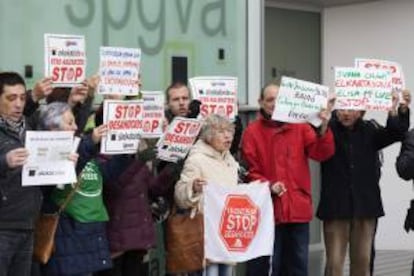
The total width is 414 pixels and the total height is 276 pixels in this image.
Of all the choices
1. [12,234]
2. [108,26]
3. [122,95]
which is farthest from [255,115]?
[12,234]

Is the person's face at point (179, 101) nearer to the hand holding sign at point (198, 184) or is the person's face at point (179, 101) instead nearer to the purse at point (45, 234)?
the hand holding sign at point (198, 184)

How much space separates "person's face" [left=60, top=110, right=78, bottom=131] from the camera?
5844 mm

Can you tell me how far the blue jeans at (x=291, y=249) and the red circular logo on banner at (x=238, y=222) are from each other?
283mm

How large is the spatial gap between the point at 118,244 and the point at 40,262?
0.69m

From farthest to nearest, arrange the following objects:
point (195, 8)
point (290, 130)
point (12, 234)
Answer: point (195, 8)
point (290, 130)
point (12, 234)

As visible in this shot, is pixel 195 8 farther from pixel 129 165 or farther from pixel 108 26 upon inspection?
pixel 129 165

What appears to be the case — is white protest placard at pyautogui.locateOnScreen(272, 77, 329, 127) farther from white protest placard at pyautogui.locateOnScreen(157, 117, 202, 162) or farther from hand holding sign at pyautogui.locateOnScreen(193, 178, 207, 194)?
hand holding sign at pyautogui.locateOnScreen(193, 178, 207, 194)

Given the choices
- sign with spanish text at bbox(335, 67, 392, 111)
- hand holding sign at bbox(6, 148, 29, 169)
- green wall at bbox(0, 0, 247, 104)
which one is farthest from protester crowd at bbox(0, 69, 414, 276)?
green wall at bbox(0, 0, 247, 104)

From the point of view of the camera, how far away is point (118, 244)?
6.46 metres

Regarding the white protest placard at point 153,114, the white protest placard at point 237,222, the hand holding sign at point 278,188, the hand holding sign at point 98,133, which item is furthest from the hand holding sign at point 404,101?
the hand holding sign at point 98,133

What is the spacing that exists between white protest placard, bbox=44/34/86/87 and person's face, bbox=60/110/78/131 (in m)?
0.37

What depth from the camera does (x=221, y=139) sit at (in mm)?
6953

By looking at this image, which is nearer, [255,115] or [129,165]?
[129,165]

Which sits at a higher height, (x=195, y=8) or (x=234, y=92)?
(x=195, y=8)
